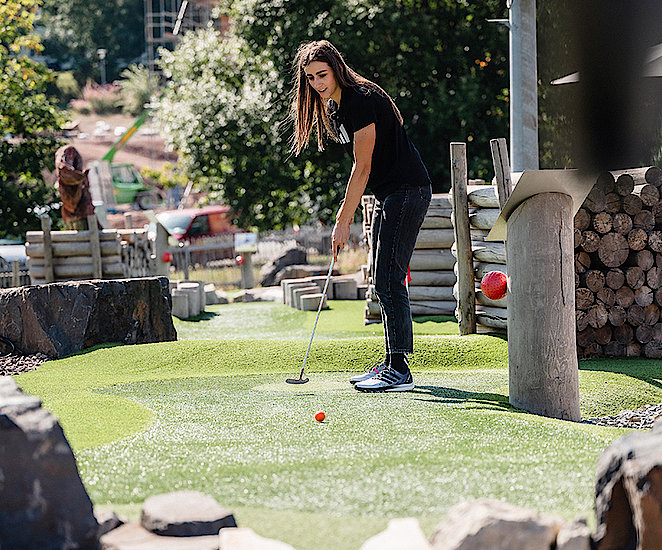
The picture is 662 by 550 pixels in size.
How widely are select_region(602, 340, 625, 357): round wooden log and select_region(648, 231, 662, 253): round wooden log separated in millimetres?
826

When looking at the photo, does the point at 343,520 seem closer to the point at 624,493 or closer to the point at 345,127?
the point at 624,493

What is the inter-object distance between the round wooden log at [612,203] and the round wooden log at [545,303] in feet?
9.11

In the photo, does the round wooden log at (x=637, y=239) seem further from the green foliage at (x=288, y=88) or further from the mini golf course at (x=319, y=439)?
the green foliage at (x=288, y=88)

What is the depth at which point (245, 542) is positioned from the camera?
239 centimetres

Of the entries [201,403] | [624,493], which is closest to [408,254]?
[201,403]

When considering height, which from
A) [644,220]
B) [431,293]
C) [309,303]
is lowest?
[309,303]

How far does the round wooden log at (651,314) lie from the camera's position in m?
7.06

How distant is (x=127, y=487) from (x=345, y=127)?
2.53 m

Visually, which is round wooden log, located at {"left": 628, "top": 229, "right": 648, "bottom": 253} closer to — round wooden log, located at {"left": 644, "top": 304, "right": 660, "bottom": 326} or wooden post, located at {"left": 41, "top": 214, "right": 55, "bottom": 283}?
round wooden log, located at {"left": 644, "top": 304, "right": 660, "bottom": 326}

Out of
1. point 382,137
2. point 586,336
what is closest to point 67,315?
point 382,137

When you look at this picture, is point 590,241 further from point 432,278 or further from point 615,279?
point 432,278

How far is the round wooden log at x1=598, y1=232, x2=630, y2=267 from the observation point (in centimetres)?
702

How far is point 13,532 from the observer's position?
2355 millimetres

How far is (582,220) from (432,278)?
278cm
